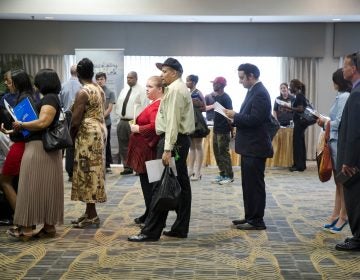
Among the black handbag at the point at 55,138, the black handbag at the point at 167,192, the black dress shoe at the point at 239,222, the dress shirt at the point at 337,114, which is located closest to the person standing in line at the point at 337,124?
the dress shirt at the point at 337,114

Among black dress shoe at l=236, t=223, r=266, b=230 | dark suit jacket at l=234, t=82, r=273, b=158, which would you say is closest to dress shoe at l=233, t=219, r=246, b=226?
black dress shoe at l=236, t=223, r=266, b=230

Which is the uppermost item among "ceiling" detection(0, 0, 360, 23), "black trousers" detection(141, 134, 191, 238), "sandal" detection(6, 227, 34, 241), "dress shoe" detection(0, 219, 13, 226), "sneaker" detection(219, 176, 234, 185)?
"ceiling" detection(0, 0, 360, 23)

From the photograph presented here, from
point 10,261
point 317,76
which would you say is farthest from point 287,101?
point 10,261

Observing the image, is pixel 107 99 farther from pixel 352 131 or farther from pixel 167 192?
pixel 352 131

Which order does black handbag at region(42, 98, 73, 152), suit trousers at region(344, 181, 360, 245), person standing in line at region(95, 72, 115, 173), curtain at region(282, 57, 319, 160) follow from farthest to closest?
curtain at region(282, 57, 319, 160) → person standing in line at region(95, 72, 115, 173) → black handbag at region(42, 98, 73, 152) → suit trousers at region(344, 181, 360, 245)

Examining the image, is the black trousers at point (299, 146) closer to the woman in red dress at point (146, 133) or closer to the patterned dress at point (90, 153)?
the woman in red dress at point (146, 133)

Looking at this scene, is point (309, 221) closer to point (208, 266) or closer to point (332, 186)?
point (208, 266)

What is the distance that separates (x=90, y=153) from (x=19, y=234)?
887 mm

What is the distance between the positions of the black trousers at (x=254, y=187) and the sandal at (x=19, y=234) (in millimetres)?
1887

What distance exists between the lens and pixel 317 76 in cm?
1152

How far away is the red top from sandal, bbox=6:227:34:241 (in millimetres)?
1038

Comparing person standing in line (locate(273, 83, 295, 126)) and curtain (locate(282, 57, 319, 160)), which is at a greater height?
curtain (locate(282, 57, 319, 160))

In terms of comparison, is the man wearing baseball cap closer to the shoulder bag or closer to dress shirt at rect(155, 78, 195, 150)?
the shoulder bag

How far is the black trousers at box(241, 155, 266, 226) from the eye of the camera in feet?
17.0
